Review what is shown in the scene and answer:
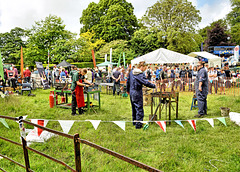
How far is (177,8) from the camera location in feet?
106

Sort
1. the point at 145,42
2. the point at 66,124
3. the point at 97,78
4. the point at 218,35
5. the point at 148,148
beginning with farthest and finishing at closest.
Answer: the point at 218,35
the point at 145,42
the point at 97,78
the point at 148,148
the point at 66,124

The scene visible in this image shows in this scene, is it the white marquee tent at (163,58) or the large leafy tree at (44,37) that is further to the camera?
the large leafy tree at (44,37)

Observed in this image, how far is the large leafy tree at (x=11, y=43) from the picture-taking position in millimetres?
45125

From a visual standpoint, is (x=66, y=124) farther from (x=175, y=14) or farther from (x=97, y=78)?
(x=175, y=14)

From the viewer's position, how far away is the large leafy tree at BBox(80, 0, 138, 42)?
38281mm

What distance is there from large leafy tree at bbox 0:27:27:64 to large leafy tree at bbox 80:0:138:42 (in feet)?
52.6

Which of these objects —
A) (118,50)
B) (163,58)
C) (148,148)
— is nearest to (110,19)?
(118,50)

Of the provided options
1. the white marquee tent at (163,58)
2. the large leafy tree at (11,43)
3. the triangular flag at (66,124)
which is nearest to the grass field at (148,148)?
the triangular flag at (66,124)

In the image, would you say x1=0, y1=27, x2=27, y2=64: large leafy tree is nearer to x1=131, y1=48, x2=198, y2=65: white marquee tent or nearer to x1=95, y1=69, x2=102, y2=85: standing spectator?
x1=95, y1=69, x2=102, y2=85: standing spectator

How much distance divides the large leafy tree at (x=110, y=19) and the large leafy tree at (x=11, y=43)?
Result: 16031mm

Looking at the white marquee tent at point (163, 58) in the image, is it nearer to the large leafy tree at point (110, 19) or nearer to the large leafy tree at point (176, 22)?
the large leafy tree at point (176, 22)

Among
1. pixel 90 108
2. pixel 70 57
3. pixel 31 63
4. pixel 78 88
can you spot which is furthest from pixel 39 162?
pixel 31 63

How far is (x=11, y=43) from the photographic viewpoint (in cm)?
4638

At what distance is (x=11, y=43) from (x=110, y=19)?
24.5m
